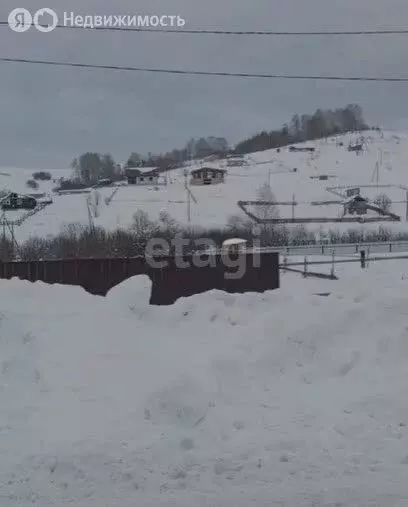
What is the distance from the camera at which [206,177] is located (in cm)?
8381

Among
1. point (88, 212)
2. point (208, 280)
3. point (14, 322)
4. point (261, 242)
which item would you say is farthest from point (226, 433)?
point (88, 212)

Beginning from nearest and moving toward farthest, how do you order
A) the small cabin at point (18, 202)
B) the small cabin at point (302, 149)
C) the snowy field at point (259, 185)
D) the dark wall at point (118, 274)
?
1. the dark wall at point (118, 274)
2. the snowy field at point (259, 185)
3. the small cabin at point (18, 202)
4. the small cabin at point (302, 149)

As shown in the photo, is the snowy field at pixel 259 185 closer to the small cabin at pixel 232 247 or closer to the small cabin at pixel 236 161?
the small cabin at pixel 236 161

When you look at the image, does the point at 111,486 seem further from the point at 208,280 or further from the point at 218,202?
the point at 218,202

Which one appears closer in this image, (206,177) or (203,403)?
(203,403)

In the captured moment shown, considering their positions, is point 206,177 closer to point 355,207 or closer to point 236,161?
point 236,161

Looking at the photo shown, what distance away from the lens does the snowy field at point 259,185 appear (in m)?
59.8

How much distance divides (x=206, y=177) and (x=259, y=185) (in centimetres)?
738

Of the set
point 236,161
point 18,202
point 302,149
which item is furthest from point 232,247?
point 302,149

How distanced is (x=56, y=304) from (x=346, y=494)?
6449mm

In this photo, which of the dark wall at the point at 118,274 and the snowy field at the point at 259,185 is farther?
the snowy field at the point at 259,185

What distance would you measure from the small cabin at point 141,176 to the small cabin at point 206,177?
5.33m

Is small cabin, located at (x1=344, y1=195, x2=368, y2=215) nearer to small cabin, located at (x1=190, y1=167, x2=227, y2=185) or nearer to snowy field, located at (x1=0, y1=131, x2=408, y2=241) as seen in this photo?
snowy field, located at (x1=0, y1=131, x2=408, y2=241)

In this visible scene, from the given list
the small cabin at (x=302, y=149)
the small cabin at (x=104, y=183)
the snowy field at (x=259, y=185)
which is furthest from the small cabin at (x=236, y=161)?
the small cabin at (x=104, y=183)
